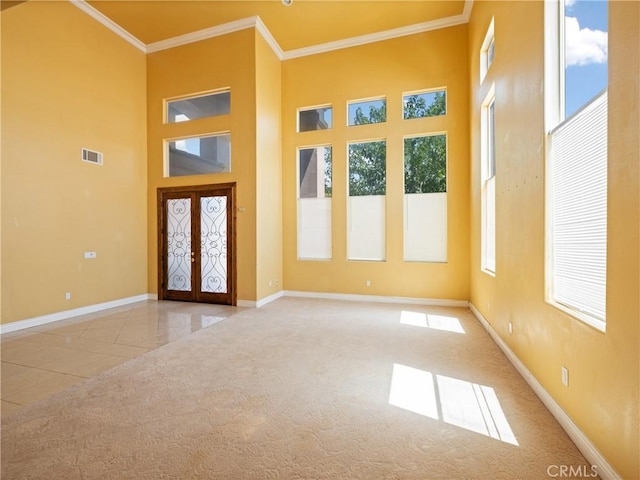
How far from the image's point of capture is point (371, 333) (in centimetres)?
400

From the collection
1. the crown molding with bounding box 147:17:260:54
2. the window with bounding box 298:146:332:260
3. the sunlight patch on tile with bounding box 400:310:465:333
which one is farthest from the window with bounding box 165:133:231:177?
the sunlight patch on tile with bounding box 400:310:465:333

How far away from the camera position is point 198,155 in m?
6.12

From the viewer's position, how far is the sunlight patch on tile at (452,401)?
2041 mm

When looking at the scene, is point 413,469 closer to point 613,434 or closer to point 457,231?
point 613,434

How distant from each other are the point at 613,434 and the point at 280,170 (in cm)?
612

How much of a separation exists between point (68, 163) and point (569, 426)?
7.05 meters

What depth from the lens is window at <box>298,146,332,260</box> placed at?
630 cm

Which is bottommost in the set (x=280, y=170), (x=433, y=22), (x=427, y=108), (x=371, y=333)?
(x=371, y=333)

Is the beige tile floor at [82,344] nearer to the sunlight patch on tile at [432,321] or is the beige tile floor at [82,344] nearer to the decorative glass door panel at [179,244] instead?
the decorative glass door panel at [179,244]

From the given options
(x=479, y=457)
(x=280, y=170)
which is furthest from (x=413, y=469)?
(x=280, y=170)

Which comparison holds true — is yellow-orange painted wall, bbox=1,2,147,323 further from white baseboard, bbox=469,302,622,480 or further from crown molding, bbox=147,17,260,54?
white baseboard, bbox=469,302,622,480

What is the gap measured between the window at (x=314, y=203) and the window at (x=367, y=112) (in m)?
0.84

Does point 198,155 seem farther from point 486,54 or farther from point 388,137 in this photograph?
point 486,54
